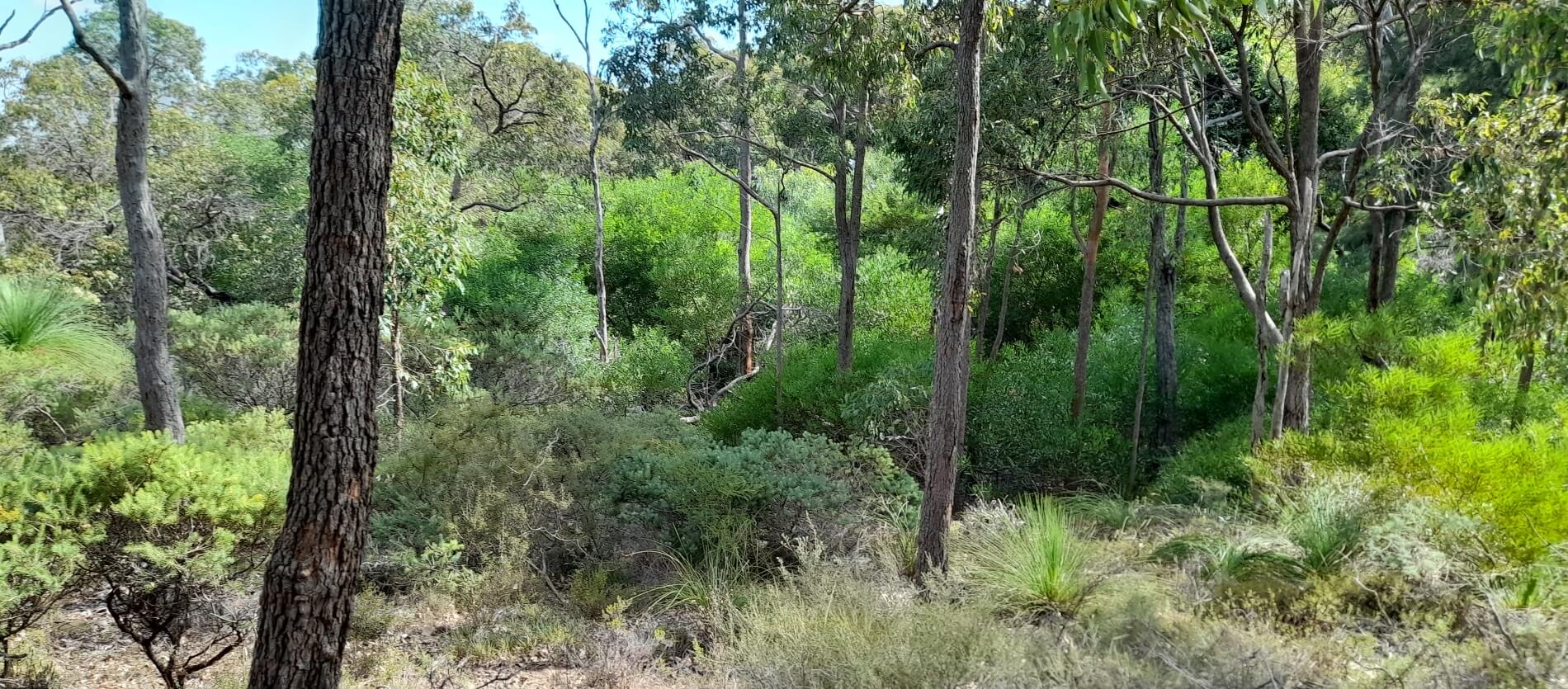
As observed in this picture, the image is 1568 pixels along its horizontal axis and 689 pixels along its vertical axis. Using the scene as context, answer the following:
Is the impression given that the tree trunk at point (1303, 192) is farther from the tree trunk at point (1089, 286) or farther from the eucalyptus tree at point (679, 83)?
the eucalyptus tree at point (679, 83)

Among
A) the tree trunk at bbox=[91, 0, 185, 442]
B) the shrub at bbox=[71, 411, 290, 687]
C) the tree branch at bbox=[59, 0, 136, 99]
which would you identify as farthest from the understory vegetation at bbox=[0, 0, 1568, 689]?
the tree branch at bbox=[59, 0, 136, 99]

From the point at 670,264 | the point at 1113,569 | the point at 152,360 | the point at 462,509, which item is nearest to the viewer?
the point at 1113,569

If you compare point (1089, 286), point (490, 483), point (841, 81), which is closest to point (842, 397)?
point (1089, 286)

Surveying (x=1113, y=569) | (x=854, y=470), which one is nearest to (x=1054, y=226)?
(x=854, y=470)

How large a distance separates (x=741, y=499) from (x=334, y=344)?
163 inches

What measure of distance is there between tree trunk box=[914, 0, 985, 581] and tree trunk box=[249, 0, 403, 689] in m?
3.33

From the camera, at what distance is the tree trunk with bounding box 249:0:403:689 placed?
3277 mm

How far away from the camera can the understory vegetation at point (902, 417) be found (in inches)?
169

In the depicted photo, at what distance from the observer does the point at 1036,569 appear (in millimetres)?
5121

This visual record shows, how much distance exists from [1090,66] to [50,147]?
1769cm

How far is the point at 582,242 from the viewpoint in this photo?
76.5 ft

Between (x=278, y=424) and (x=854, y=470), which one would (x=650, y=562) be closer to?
(x=854, y=470)

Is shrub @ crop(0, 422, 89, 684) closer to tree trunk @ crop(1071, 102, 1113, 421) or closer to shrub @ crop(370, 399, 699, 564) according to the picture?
shrub @ crop(370, 399, 699, 564)

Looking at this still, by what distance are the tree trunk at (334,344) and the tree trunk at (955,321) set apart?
3332 millimetres
